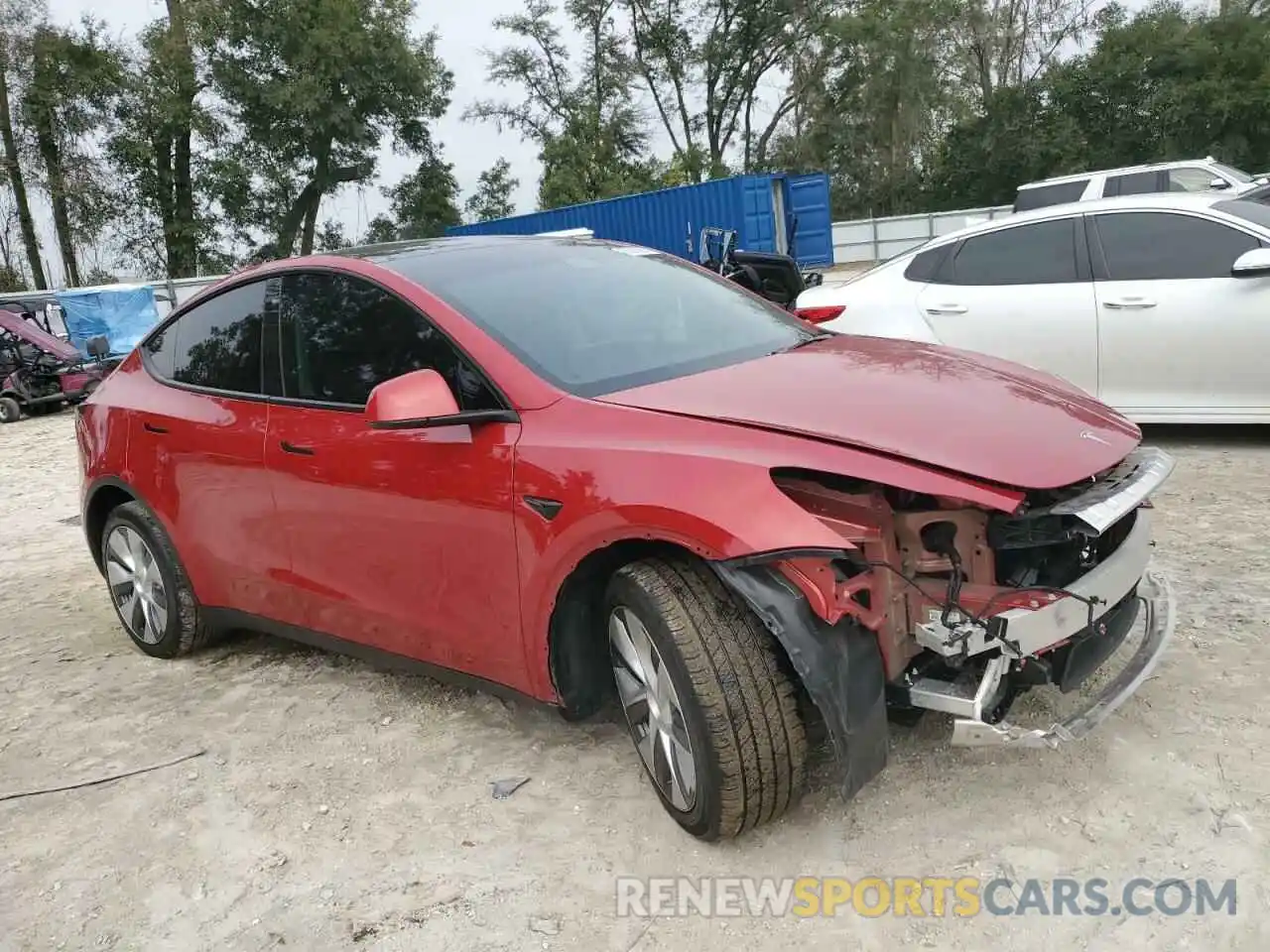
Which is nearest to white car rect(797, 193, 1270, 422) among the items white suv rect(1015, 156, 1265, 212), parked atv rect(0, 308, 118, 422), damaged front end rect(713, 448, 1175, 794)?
damaged front end rect(713, 448, 1175, 794)

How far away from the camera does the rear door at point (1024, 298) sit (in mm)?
5918

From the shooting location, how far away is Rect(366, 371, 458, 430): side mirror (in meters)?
2.72

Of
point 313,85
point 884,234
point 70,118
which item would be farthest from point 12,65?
point 884,234

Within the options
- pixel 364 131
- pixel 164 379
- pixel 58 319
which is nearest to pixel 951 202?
pixel 364 131

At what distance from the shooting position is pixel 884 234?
3027cm

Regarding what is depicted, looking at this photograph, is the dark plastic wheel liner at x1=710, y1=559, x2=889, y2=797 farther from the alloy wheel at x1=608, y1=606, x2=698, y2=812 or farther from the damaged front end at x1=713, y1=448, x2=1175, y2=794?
the alloy wheel at x1=608, y1=606, x2=698, y2=812

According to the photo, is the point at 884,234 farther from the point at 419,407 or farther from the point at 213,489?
the point at 419,407

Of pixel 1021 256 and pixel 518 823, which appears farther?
pixel 1021 256

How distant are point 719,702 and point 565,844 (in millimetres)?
665

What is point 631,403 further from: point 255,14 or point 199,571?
point 255,14

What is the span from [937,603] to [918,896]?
2.21 feet

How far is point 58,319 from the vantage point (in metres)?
16.7

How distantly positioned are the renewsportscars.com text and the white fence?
28.1 meters

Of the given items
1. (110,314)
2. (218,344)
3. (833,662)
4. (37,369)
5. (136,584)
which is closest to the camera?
(833,662)
